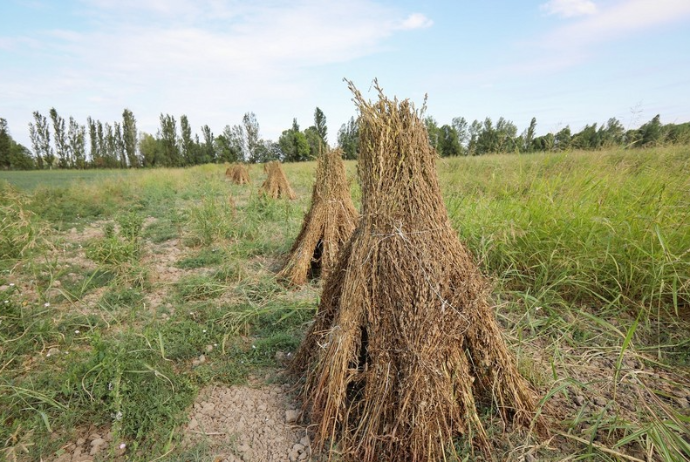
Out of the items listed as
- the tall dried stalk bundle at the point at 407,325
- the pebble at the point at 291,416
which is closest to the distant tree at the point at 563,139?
the tall dried stalk bundle at the point at 407,325

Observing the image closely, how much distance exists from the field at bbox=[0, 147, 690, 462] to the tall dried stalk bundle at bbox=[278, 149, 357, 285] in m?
0.32

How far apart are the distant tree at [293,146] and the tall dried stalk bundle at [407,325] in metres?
31.7

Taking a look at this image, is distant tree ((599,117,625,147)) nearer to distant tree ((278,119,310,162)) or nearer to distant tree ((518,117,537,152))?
distant tree ((518,117,537,152))

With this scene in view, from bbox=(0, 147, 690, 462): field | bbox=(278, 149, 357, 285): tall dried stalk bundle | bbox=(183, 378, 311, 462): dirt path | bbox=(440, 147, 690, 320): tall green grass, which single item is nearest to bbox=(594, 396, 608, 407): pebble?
bbox=(0, 147, 690, 462): field

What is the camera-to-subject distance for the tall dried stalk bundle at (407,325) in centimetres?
137

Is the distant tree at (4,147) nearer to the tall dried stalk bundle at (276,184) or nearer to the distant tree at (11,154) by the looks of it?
the distant tree at (11,154)

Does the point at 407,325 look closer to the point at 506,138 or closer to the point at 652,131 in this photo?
the point at 506,138

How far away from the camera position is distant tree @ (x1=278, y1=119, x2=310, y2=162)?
109ft

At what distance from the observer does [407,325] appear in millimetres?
1405

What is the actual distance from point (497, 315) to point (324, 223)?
212 centimetres

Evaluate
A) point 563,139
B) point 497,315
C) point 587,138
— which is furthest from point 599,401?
point 587,138

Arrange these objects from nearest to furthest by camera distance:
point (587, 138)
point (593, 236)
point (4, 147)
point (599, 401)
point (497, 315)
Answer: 1. point (599, 401)
2. point (497, 315)
3. point (593, 236)
4. point (587, 138)
5. point (4, 147)

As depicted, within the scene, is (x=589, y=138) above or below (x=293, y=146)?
below

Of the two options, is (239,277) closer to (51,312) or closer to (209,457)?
(51,312)
